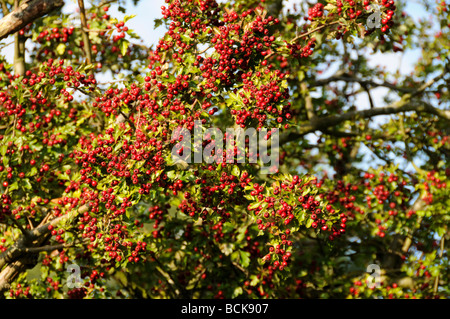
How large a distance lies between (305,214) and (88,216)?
6.86 ft

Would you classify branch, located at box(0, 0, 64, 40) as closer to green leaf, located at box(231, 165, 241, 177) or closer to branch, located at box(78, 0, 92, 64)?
branch, located at box(78, 0, 92, 64)

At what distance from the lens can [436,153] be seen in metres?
8.62

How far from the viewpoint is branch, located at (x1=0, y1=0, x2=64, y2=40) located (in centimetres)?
490

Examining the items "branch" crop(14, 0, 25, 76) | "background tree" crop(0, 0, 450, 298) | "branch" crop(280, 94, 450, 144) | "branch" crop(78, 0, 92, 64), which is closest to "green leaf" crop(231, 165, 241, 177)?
"background tree" crop(0, 0, 450, 298)

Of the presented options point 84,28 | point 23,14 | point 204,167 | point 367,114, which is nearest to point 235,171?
point 204,167

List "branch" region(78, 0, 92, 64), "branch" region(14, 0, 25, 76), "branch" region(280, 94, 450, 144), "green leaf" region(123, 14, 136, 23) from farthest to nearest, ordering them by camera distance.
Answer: "branch" region(280, 94, 450, 144)
"branch" region(14, 0, 25, 76)
"branch" region(78, 0, 92, 64)
"green leaf" region(123, 14, 136, 23)

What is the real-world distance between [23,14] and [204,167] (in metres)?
2.50

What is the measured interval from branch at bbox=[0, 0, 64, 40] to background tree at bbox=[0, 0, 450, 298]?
→ 0.6 inches

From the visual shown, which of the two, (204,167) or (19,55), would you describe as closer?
(204,167)

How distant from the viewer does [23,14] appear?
4.90 meters

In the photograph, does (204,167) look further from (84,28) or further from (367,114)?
(367,114)

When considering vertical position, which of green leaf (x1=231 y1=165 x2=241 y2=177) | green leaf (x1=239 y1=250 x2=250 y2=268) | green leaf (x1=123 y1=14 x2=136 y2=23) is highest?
green leaf (x1=123 y1=14 x2=136 y2=23)
